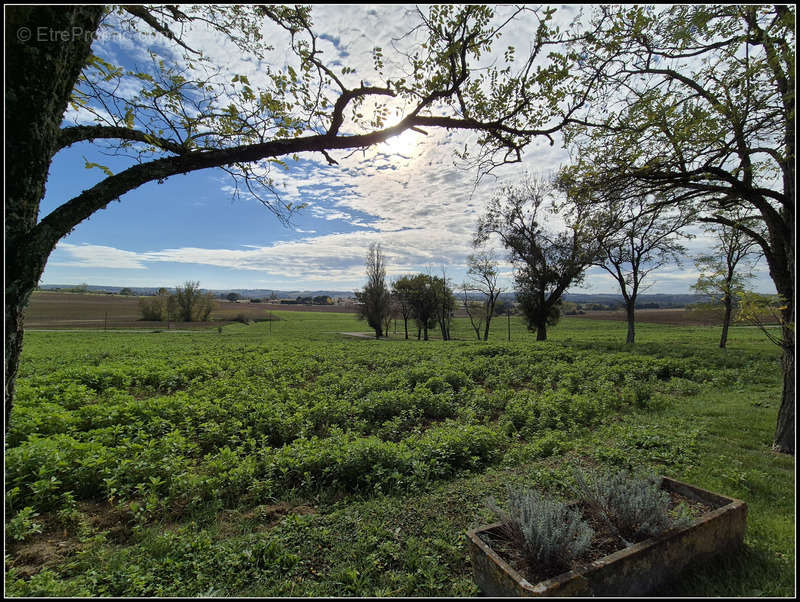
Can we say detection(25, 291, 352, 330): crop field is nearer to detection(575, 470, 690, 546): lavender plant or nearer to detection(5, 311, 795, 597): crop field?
detection(5, 311, 795, 597): crop field

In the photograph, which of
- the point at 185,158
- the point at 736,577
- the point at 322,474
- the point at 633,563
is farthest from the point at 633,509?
the point at 185,158

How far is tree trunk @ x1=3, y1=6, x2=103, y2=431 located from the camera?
2.05 meters

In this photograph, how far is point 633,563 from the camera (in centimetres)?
238

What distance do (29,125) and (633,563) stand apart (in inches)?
210

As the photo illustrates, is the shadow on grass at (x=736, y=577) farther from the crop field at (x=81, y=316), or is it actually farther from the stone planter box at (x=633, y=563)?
the crop field at (x=81, y=316)

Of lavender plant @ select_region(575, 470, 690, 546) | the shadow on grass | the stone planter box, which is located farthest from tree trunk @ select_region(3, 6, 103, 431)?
the shadow on grass

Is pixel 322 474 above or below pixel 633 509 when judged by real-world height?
below

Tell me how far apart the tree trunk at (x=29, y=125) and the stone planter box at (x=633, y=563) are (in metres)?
3.76

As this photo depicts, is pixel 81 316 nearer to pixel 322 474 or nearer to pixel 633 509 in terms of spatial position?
pixel 322 474

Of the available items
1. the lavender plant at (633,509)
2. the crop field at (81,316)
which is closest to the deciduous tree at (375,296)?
the crop field at (81,316)

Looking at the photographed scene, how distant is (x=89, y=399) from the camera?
761 cm

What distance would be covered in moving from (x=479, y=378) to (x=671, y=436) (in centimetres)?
611

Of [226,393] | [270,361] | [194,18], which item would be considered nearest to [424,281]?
[270,361]

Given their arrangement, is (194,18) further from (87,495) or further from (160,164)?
(87,495)
